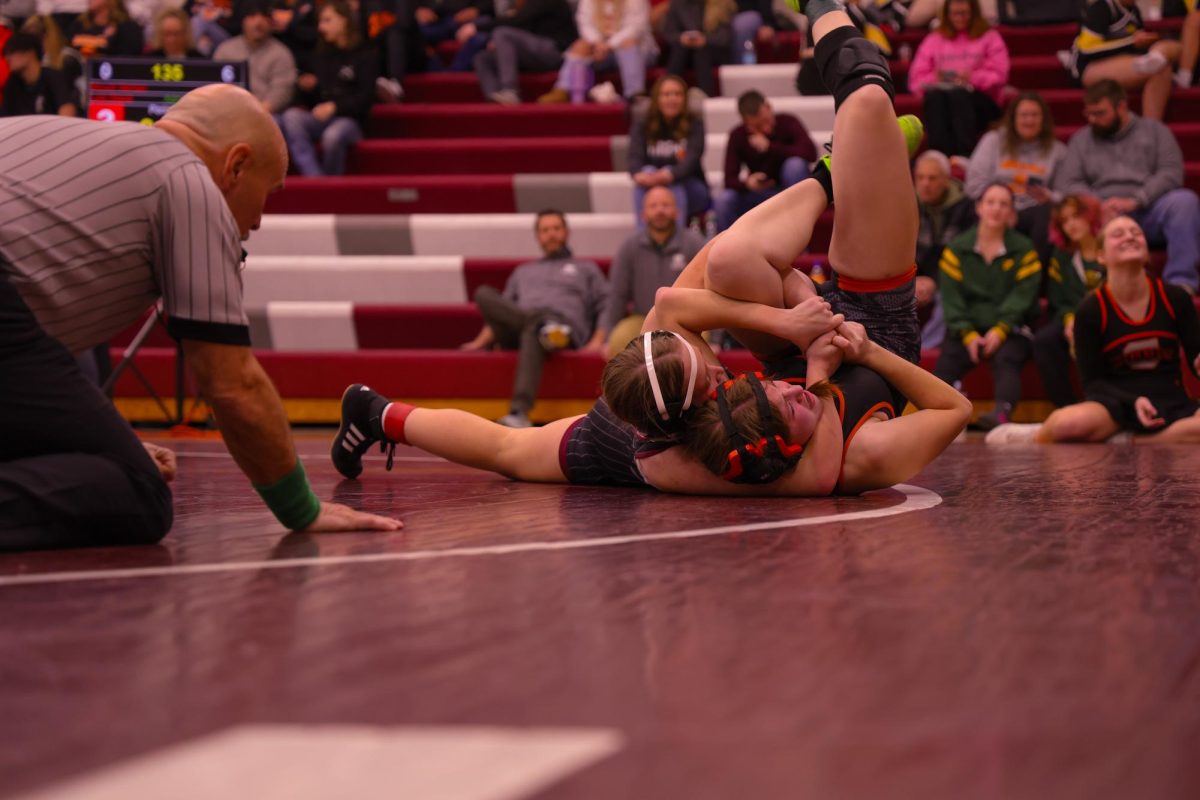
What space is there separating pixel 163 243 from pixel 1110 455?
2838 mm

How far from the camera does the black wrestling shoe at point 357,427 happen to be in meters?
3.04

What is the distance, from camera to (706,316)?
A: 2.65 meters

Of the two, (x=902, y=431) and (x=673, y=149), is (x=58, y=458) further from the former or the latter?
(x=673, y=149)

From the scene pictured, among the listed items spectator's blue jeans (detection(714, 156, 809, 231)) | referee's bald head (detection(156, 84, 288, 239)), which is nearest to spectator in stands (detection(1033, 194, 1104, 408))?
spectator's blue jeans (detection(714, 156, 809, 231))

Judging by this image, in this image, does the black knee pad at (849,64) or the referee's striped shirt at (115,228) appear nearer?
the referee's striped shirt at (115,228)

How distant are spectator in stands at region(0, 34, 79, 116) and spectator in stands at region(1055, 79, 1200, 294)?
18.0ft

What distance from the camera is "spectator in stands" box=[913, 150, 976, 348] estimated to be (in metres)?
6.11

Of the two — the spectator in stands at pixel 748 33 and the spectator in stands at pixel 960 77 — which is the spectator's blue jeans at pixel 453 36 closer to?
the spectator in stands at pixel 748 33

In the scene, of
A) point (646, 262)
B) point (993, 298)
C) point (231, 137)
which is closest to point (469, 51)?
point (646, 262)

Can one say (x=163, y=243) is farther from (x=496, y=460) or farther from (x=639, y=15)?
(x=639, y=15)

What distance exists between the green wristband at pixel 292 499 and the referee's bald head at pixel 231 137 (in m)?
0.38

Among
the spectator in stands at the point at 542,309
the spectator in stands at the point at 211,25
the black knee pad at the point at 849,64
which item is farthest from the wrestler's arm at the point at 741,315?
the spectator in stands at the point at 211,25

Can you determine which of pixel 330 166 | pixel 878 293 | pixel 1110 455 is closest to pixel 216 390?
pixel 878 293

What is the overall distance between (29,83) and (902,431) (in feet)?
22.8
